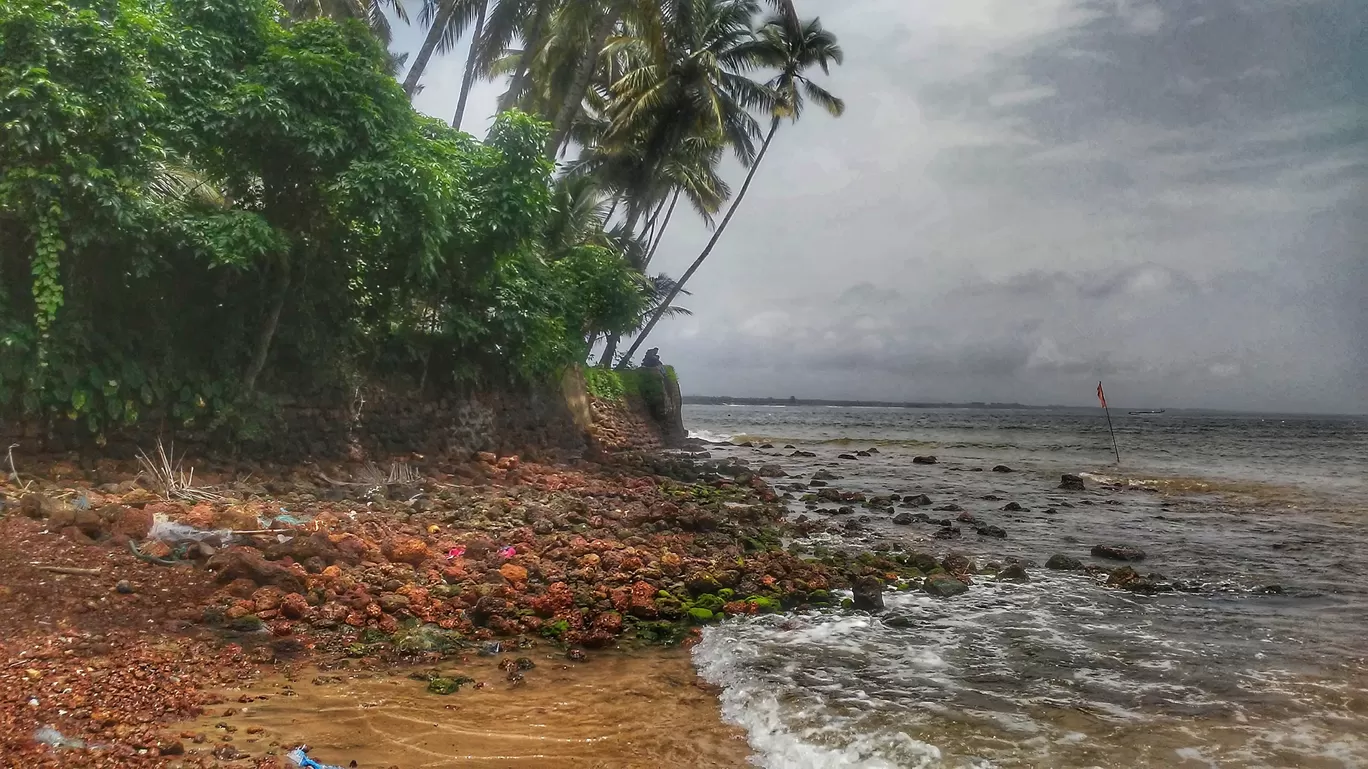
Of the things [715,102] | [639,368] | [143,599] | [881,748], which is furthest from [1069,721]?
[639,368]

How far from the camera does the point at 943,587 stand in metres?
7.70

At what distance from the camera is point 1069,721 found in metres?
4.54

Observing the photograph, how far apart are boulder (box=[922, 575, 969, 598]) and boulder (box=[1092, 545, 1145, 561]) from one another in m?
3.26

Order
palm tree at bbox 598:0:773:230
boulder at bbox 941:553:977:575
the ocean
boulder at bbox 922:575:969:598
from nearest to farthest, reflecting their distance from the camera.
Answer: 1. the ocean
2. boulder at bbox 922:575:969:598
3. boulder at bbox 941:553:977:575
4. palm tree at bbox 598:0:773:230

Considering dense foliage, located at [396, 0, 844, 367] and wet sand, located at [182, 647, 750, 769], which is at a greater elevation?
dense foliage, located at [396, 0, 844, 367]

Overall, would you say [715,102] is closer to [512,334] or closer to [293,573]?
[512,334]

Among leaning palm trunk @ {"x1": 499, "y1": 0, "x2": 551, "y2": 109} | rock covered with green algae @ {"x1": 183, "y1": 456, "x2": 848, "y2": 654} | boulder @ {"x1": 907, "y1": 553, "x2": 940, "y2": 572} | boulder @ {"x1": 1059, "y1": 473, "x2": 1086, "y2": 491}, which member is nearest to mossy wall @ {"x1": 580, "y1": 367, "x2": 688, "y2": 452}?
leaning palm trunk @ {"x1": 499, "y1": 0, "x2": 551, "y2": 109}

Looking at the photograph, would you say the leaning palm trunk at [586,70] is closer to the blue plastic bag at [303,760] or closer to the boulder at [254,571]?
the boulder at [254,571]

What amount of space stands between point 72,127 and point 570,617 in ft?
21.5

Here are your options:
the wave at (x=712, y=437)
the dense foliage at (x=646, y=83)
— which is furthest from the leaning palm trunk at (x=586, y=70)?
the wave at (x=712, y=437)

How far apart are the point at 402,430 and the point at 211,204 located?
4.43 meters

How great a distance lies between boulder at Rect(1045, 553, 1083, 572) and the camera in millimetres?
9148

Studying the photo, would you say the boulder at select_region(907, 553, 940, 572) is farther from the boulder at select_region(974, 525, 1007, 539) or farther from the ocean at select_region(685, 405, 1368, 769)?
the boulder at select_region(974, 525, 1007, 539)

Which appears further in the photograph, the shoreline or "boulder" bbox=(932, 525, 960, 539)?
"boulder" bbox=(932, 525, 960, 539)
